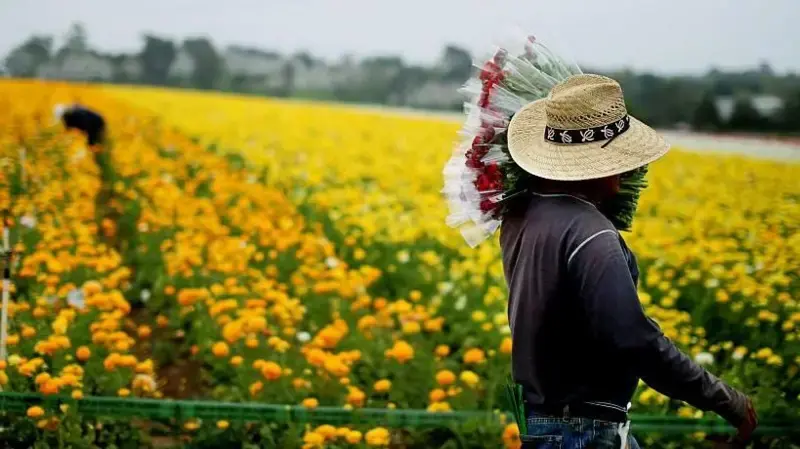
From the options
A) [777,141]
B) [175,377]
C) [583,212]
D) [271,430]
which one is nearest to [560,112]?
[583,212]

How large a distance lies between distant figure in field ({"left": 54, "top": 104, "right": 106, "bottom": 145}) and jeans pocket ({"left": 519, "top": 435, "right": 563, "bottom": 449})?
6506mm

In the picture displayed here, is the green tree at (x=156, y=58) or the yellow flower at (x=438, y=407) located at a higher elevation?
the green tree at (x=156, y=58)

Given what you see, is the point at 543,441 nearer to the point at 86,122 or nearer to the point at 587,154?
the point at 587,154

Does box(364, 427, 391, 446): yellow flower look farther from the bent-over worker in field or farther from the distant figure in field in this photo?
the distant figure in field

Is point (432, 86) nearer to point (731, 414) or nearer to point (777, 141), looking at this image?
point (777, 141)

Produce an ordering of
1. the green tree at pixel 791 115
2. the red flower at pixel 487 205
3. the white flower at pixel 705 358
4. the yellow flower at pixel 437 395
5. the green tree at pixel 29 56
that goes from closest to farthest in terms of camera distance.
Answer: the red flower at pixel 487 205 < the yellow flower at pixel 437 395 < the white flower at pixel 705 358 < the green tree at pixel 791 115 < the green tree at pixel 29 56

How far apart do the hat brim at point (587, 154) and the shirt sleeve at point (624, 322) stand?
0.47 feet

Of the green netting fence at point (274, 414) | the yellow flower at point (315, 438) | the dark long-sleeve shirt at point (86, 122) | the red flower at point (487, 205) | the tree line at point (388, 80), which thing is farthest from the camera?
the dark long-sleeve shirt at point (86, 122)

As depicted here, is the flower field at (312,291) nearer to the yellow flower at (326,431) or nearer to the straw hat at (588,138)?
the yellow flower at (326,431)

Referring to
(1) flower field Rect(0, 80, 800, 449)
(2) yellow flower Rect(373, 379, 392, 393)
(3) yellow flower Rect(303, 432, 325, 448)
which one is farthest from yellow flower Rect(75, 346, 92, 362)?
(2) yellow flower Rect(373, 379, 392, 393)

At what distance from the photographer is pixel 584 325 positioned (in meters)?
1.51

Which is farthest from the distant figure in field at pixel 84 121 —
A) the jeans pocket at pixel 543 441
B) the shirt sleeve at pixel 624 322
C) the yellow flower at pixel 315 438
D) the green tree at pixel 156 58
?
the shirt sleeve at pixel 624 322

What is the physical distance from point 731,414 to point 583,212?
0.44 metres

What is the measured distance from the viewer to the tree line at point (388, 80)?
17.3ft
